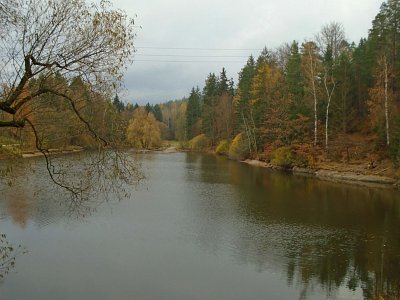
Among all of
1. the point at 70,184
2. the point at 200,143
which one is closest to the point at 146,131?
the point at 200,143

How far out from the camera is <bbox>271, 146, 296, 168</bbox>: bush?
46.8 m

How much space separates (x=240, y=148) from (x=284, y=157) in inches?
534

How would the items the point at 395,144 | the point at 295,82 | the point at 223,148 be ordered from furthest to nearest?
the point at 223,148
the point at 295,82
the point at 395,144

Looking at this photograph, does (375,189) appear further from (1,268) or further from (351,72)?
(1,268)

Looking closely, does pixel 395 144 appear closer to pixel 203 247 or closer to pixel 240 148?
pixel 203 247

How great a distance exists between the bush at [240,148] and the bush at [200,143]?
65.6 ft

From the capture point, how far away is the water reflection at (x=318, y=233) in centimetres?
1447

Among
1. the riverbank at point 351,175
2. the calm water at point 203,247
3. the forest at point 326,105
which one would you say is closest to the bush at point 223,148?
the forest at point 326,105

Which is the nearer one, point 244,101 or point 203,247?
point 203,247

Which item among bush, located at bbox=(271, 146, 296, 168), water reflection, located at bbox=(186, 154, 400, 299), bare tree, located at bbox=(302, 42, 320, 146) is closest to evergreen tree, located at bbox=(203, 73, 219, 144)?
bush, located at bbox=(271, 146, 296, 168)

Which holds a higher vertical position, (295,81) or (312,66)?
(312,66)

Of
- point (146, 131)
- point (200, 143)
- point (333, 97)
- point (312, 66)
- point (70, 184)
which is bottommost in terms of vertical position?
point (70, 184)

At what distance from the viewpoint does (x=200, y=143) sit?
83.9 m

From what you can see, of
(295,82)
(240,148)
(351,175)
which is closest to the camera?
(351,175)
